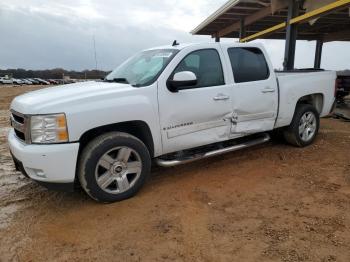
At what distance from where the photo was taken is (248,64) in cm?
513

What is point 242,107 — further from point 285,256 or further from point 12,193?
point 12,193

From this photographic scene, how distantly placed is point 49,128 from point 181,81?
1660 mm

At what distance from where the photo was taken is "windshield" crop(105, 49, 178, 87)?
167 inches

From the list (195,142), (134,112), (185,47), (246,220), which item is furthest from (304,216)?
(185,47)

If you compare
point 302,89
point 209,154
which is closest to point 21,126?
point 209,154

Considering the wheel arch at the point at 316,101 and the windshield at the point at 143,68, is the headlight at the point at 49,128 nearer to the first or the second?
the windshield at the point at 143,68

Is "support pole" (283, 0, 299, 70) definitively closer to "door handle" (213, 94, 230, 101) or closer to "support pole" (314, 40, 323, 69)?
"door handle" (213, 94, 230, 101)

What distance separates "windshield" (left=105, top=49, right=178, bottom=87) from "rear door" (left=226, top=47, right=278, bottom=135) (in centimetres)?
106

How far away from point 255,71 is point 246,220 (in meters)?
2.67

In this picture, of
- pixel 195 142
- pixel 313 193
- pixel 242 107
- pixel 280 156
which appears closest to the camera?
pixel 313 193

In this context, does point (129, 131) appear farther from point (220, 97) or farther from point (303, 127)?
point (303, 127)

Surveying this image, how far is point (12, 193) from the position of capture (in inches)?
169

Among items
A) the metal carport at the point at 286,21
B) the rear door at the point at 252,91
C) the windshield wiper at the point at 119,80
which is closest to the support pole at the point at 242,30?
the metal carport at the point at 286,21

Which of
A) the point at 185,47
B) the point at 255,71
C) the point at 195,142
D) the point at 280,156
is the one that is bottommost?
the point at 280,156
